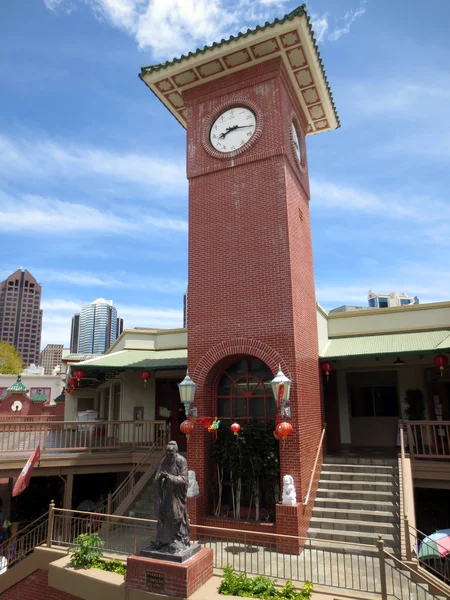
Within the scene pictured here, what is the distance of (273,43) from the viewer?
39.8 ft

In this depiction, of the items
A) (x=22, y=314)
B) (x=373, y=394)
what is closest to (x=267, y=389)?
(x=373, y=394)

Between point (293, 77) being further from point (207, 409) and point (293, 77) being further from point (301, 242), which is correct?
point (207, 409)

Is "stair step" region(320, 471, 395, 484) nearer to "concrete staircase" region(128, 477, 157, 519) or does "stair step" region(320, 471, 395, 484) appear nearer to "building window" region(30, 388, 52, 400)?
"concrete staircase" region(128, 477, 157, 519)

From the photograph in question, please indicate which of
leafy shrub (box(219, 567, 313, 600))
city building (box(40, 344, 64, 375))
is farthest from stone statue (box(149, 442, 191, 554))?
city building (box(40, 344, 64, 375))

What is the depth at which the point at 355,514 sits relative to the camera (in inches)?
388

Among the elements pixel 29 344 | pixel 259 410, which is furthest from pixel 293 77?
pixel 29 344

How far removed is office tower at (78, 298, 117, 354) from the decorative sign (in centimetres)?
14312

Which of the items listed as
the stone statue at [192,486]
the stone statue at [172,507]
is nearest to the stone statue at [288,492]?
the stone statue at [192,486]

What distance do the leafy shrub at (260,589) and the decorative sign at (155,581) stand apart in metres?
0.96

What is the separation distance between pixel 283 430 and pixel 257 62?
10.5m

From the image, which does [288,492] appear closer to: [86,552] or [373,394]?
[86,552]

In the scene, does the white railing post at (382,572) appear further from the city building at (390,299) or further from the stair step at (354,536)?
the city building at (390,299)

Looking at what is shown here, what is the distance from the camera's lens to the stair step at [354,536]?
9008 millimetres

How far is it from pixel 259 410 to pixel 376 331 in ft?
19.9
